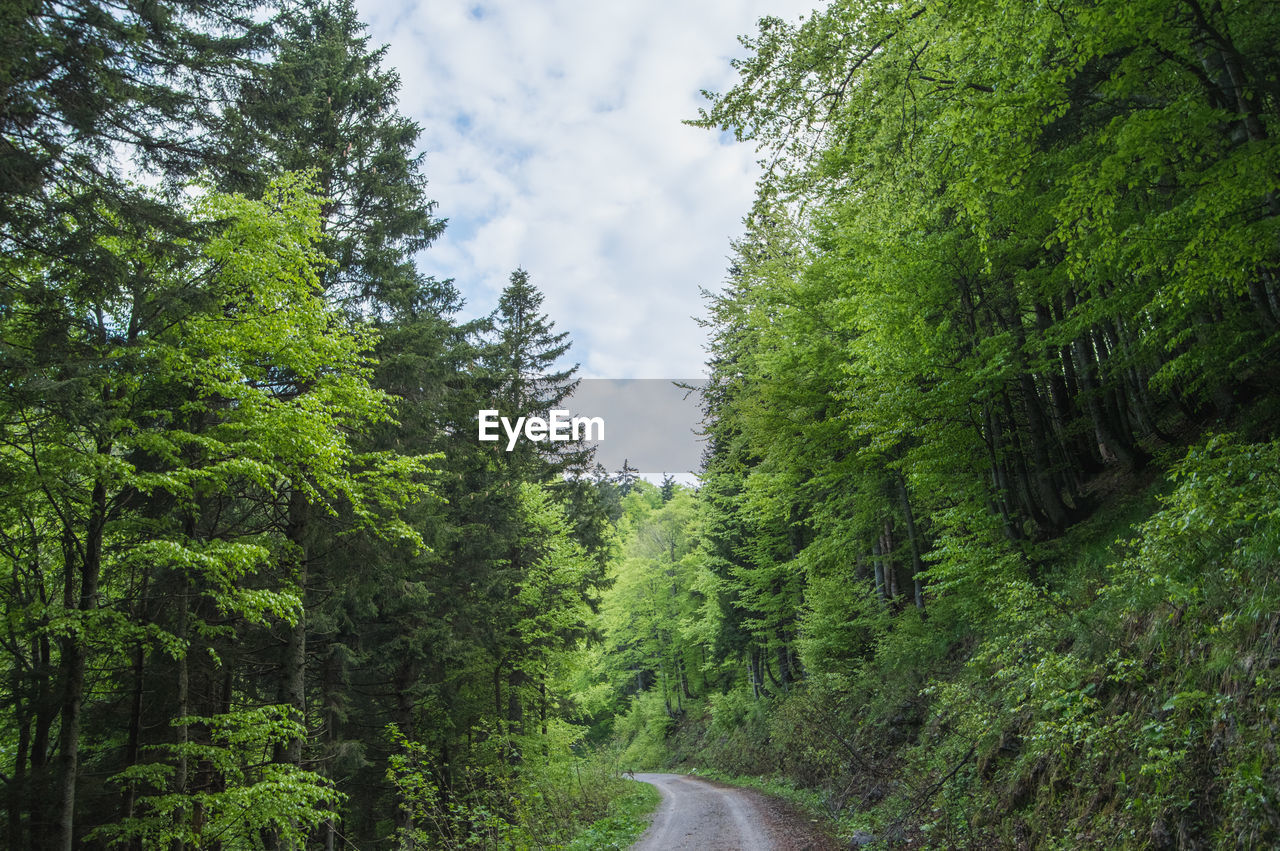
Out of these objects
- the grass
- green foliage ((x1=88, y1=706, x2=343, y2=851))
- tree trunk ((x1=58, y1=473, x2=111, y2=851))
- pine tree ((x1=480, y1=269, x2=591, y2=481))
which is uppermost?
pine tree ((x1=480, y1=269, x2=591, y2=481))

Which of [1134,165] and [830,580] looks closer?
[1134,165]

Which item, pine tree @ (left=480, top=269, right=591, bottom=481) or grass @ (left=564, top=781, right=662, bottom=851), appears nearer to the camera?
grass @ (left=564, top=781, right=662, bottom=851)

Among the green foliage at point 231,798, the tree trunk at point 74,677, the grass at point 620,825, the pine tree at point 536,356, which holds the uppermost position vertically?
the pine tree at point 536,356

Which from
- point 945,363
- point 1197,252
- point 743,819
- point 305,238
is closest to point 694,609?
point 743,819

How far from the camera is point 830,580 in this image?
19203 mm

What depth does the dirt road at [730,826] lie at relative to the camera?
11688 mm

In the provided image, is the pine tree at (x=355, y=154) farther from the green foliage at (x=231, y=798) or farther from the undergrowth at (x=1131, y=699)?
the undergrowth at (x=1131, y=699)

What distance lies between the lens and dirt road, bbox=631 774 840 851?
38.3 feet

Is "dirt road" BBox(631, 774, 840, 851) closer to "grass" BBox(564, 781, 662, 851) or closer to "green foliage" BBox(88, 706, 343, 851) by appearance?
"grass" BBox(564, 781, 662, 851)

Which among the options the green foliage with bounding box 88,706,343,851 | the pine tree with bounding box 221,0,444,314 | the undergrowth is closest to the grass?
the undergrowth

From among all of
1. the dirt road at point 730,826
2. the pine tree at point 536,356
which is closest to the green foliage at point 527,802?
the dirt road at point 730,826

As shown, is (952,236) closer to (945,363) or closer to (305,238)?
(945,363)

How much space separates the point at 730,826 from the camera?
13711 millimetres

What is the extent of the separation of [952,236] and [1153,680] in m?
6.91
